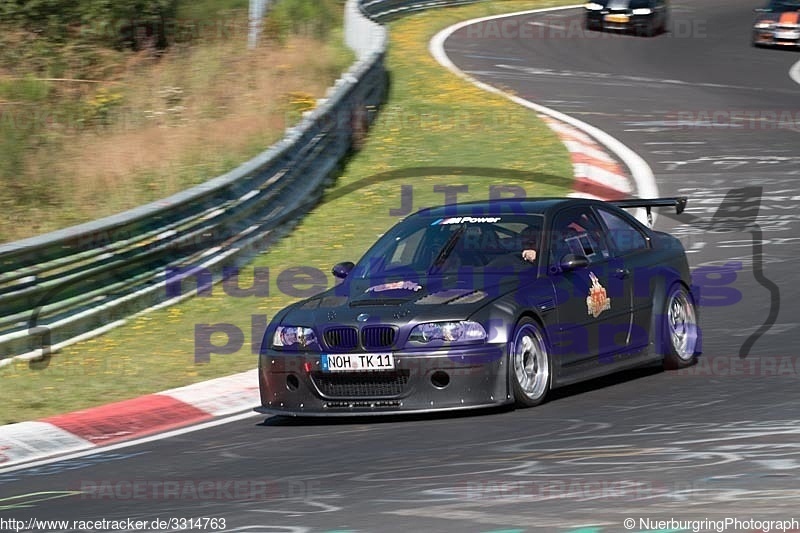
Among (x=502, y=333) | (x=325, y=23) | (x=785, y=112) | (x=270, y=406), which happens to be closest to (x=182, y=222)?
(x=270, y=406)

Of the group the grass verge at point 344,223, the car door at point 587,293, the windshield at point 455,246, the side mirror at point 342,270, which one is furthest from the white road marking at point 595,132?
the side mirror at point 342,270

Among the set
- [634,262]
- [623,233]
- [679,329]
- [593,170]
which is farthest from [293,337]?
[593,170]

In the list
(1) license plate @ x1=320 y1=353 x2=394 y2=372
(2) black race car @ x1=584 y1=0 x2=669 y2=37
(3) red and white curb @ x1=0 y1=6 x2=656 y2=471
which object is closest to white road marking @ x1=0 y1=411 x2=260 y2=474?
(3) red and white curb @ x1=0 y1=6 x2=656 y2=471

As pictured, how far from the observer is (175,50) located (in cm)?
2634

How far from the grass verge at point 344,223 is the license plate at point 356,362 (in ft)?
6.93

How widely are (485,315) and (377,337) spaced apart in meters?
0.64

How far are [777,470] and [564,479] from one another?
921mm

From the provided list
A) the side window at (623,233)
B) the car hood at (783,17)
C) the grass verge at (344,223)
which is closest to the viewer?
the side window at (623,233)

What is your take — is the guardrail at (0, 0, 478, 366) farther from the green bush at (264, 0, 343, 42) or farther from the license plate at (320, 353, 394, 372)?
the green bush at (264, 0, 343, 42)

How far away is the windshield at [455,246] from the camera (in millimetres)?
9188

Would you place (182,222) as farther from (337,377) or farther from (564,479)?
(564,479)

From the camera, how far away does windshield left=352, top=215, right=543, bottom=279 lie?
9.19 metres

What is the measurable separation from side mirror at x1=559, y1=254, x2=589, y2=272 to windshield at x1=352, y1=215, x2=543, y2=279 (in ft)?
0.65

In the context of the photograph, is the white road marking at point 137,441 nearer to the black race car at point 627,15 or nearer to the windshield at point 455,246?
the windshield at point 455,246
